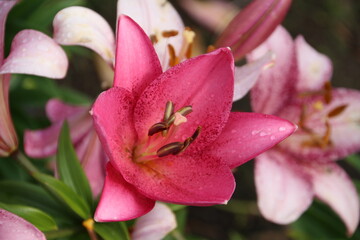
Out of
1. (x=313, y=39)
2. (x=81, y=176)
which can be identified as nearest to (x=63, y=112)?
(x=81, y=176)

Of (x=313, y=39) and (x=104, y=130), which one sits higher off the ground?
(x=104, y=130)

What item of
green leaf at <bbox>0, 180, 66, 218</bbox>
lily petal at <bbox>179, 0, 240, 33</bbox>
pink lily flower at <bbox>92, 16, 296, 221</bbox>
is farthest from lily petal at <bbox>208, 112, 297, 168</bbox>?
lily petal at <bbox>179, 0, 240, 33</bbox>

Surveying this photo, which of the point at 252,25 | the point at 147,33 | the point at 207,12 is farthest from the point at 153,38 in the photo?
the point at 207,12

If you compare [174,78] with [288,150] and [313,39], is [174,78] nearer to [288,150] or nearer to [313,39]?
[288,150]

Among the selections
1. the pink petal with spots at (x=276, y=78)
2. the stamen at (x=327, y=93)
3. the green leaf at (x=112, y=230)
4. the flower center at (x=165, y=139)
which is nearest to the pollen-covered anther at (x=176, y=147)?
the flower center at (x=165, y=139)

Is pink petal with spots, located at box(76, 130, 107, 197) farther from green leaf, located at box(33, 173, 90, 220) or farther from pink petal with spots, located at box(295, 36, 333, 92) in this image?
pink petal with spots, located at box(295, 36, 333, 92)

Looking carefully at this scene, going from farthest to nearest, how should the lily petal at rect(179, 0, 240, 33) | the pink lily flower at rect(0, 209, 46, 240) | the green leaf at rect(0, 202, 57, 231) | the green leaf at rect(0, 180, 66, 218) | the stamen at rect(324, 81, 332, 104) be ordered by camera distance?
the lily petal at rect(179, 0, 240, 33) → the stamen at rect(324, 81, 332, 104) → the green leaf at rect(0, 180, 66, 218) → the green leaf at rect(0, 202, 57, 231) → the pink lily flower at rect(0, 209, 46, 240)
